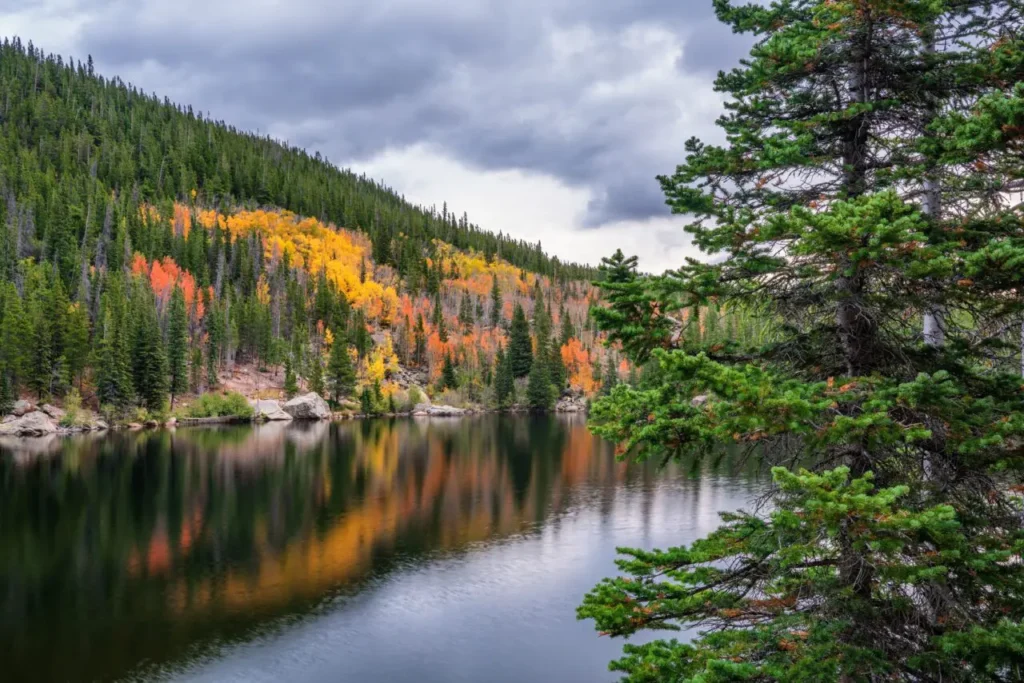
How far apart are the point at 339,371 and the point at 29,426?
1629 inches

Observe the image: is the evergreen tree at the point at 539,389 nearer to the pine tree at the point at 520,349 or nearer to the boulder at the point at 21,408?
the pine tree at the point at 520,349

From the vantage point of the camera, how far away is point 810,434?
534 centimetres

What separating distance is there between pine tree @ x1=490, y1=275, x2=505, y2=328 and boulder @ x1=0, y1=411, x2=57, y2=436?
98.3 metres

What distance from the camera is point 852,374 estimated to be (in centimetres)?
648

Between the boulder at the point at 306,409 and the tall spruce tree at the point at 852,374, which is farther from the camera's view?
the boulder at the point at 306,409

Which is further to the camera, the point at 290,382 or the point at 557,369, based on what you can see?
the point at 557,369

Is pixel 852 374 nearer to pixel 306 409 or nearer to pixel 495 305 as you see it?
pixel 306 409

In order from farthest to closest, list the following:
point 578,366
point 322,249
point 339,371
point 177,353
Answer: point 322,249 → point 578,366 → point 339,371 → point 177,353

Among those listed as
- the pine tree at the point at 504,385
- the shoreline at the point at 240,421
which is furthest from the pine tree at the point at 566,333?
the pine tree at the point at 504,385

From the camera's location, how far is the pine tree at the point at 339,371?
10218 cm

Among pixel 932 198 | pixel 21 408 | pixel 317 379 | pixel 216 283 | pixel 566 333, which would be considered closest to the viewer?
pixel 932 198

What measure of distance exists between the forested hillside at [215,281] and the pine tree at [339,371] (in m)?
0.27

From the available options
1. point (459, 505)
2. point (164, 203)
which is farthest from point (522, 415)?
point (164, 203)

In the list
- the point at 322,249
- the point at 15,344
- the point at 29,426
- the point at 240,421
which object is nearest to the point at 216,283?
the point at 322,249
